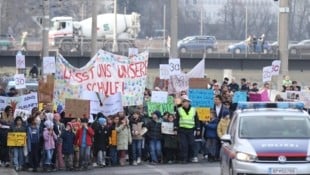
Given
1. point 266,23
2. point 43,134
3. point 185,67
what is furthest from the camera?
point 266,23

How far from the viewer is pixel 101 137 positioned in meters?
26.8

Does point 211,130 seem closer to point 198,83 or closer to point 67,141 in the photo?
point 198,83

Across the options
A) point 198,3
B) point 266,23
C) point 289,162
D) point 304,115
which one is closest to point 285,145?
point 289,162

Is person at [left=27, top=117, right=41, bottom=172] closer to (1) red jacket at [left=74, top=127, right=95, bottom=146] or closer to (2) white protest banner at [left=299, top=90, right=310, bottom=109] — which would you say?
(1) red jacket at [left=74, top=127, right=95, bottom=146]

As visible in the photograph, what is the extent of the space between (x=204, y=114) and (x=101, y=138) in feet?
10.7

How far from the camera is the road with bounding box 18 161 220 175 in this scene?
24484 mm

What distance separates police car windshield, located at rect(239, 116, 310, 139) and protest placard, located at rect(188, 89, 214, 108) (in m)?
10.0

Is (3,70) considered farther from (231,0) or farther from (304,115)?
(231,0)

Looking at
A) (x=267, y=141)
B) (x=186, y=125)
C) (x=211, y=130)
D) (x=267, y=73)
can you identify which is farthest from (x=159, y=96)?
(x=267, y=141)

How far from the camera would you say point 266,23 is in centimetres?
16150

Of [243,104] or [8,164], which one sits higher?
[243,104]

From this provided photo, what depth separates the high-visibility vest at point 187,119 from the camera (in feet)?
89.2

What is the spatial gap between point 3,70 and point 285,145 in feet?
208

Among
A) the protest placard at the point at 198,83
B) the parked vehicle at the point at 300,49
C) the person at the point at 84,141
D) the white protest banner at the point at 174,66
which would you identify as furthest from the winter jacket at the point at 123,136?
the parked vehicle at the point at 300,49
